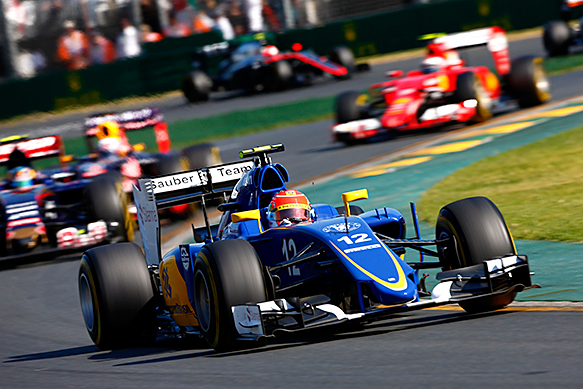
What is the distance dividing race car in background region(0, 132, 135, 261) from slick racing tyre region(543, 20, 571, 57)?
16.2 m

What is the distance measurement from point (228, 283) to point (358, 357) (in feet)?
3.69

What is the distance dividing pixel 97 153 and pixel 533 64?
9559 mm

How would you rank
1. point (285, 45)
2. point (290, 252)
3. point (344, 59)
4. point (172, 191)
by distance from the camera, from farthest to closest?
point (285, 45)
point (344, 59)
point (172, 191)
point (290, 252)

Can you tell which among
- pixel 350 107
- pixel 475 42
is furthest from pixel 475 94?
pixel 350 107

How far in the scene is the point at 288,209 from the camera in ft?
25.3

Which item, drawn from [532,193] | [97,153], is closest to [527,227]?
[532,193]

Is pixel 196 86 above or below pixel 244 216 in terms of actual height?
above

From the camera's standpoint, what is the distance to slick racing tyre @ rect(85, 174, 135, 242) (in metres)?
13.8

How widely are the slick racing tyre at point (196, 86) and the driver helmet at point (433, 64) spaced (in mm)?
13484

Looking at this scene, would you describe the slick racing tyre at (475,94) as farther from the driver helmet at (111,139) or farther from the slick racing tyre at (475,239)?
the slick racing tyre at (475,239)

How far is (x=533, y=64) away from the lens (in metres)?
19.6

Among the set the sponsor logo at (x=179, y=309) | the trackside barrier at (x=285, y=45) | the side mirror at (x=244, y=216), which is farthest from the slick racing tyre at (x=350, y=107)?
the trackside barrier at (x=285, y=45)

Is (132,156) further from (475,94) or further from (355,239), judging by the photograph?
(355,239)

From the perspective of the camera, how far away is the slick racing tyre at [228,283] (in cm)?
664
